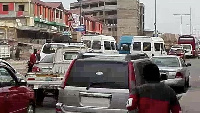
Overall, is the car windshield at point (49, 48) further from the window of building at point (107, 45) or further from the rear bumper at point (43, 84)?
the rear bumper at point (43, 84)

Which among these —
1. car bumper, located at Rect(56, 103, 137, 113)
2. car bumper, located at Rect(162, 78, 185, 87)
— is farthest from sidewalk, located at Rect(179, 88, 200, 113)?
car bumper, located at Rect(56, 103, 137, 113)

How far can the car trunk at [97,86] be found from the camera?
7422mm

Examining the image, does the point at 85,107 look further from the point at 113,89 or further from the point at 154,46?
the point at 154,46

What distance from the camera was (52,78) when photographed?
13.2 meters

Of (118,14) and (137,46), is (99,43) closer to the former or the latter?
(137,46)

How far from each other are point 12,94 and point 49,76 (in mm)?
4362

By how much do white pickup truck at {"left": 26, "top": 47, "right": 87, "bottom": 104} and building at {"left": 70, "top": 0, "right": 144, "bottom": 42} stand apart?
267 ft

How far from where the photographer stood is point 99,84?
7.57 metres

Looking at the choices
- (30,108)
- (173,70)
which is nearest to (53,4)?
(173,70)

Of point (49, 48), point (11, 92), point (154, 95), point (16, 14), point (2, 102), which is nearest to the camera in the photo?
point (154, 95)

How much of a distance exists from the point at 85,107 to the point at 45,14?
205 feet

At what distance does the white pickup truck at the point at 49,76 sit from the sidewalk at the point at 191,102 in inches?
149

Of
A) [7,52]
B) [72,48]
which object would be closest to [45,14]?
[7,52]

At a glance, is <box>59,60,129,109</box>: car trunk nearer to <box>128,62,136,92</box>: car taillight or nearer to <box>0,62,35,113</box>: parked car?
<box>128,62,136,92</box>: car taillight
